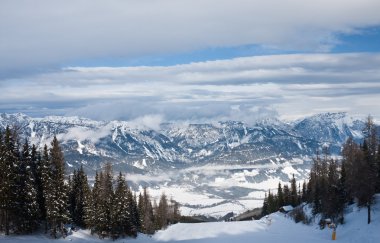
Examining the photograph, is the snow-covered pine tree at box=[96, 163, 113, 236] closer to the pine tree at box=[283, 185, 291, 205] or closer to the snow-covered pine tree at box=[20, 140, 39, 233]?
the snow-covered pine tree at box=[20, 140, 39, 233]

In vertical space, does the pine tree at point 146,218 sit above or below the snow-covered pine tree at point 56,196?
below

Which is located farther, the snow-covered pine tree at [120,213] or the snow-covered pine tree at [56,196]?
the snow-covered pine tree at [120,213]

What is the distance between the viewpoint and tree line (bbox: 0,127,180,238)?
247 feet

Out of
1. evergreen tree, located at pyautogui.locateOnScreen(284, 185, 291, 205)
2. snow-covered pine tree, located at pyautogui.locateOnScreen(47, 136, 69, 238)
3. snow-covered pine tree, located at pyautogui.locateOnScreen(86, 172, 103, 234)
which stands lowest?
evergreen tree, located at pyautogui.locateOnScreen(284, 185, 291, 205)

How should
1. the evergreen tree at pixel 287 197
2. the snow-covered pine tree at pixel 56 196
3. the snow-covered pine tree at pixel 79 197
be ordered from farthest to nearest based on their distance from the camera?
1. the evergreen tree at pixel 287 197
2. the snow-covered pine tree at pixel 79 197
3. the snow-covered pine tree at pixel 56 196

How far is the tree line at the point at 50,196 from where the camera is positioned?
75.4 metres

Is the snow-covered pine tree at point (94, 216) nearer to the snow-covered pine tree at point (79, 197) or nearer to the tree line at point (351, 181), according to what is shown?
the snow-covered pine tree at point (79, 197)

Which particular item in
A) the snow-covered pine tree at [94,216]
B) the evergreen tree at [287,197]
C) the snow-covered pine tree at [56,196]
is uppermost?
the snow-covered pine tree at [56,196]

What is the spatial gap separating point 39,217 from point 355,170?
186ft

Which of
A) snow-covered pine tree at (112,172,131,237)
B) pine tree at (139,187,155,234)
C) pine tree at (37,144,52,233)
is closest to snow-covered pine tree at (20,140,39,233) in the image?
pine tree at (37,144,52,233)

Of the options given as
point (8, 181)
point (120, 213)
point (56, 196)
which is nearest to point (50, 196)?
point (56, 196)

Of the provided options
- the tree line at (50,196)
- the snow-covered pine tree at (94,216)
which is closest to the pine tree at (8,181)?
the tree line at (50,196)

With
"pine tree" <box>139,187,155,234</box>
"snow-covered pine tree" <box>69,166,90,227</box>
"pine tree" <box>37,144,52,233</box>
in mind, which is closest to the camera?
"pine tree" <box>37,144,52,233</box>

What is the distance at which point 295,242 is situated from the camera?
7494 cm
